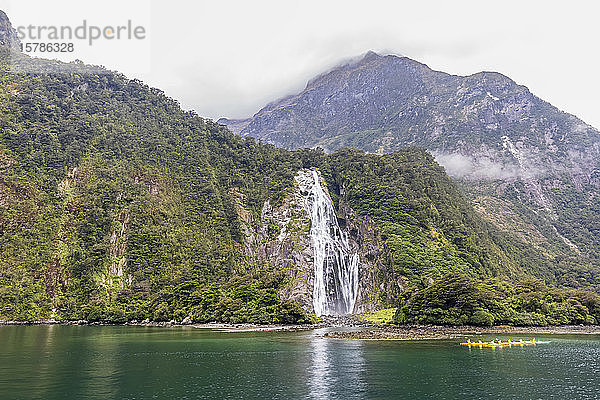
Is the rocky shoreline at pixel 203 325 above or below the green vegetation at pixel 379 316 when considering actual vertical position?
above

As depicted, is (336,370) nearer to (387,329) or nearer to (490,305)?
(387,329)

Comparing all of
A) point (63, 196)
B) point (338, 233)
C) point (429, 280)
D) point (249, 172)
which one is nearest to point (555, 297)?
point (429, 280)

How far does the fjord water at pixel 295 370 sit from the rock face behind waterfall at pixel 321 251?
1808 inches

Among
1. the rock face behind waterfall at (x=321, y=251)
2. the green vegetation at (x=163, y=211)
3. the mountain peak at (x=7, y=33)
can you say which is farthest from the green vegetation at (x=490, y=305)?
the mountain peak at (x=7, y=33)

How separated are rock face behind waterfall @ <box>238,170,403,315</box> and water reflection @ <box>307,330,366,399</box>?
146 ft

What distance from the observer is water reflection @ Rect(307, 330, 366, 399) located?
24406 mm

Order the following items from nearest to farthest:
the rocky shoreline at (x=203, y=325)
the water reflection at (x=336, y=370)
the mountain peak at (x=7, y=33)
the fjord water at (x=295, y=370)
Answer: the fjord water at (x=295, y=370) → the water reflection at (x=336, y=370) → the rocky shoreline at (x=203, y=325) → the mountain peak at (x=7, y=33)

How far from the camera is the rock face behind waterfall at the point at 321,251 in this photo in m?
90.1

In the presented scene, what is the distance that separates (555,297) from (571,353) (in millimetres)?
30773

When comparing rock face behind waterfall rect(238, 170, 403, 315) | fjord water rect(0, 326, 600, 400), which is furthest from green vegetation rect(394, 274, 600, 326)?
rock face behind waterfall rect(238, 170, 403, 315)

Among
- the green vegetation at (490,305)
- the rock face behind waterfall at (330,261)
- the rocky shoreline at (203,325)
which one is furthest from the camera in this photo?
the rock face behind waterfall at (330,261)

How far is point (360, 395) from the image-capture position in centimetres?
2345

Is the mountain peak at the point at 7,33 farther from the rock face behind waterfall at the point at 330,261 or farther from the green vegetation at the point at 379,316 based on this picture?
the green vegetation at the point at 379,316

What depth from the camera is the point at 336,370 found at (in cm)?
3012
